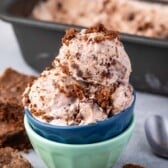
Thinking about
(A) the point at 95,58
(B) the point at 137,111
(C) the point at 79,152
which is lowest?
(B) the point at 137,111

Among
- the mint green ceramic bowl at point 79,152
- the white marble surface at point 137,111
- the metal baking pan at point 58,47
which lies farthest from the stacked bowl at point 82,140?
the metal baking pan at point 58,47

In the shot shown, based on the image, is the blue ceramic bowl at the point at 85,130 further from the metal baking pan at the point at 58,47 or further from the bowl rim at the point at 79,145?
the metal baking pan at the point at 58,47

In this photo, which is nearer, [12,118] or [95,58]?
[95,58]

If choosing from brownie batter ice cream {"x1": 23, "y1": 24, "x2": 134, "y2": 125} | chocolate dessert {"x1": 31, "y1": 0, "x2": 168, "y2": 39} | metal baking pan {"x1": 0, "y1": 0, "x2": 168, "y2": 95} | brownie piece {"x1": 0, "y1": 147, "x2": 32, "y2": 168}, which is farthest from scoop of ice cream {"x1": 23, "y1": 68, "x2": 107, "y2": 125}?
chocolate dessert {"x1": 31, "y1": 0, "x2": 168, "y2": 39}

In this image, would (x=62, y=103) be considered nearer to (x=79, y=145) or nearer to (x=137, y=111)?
(x=79, y=145)

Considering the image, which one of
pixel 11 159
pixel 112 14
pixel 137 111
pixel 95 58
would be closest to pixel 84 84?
pixel 95 58

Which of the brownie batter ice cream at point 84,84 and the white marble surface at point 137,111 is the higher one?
the brownie batter ice cream at point 84,84

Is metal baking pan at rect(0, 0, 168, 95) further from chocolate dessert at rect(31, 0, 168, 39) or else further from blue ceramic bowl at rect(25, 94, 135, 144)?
blue ceramic bowl at rect(25, 94, 135, 144)
